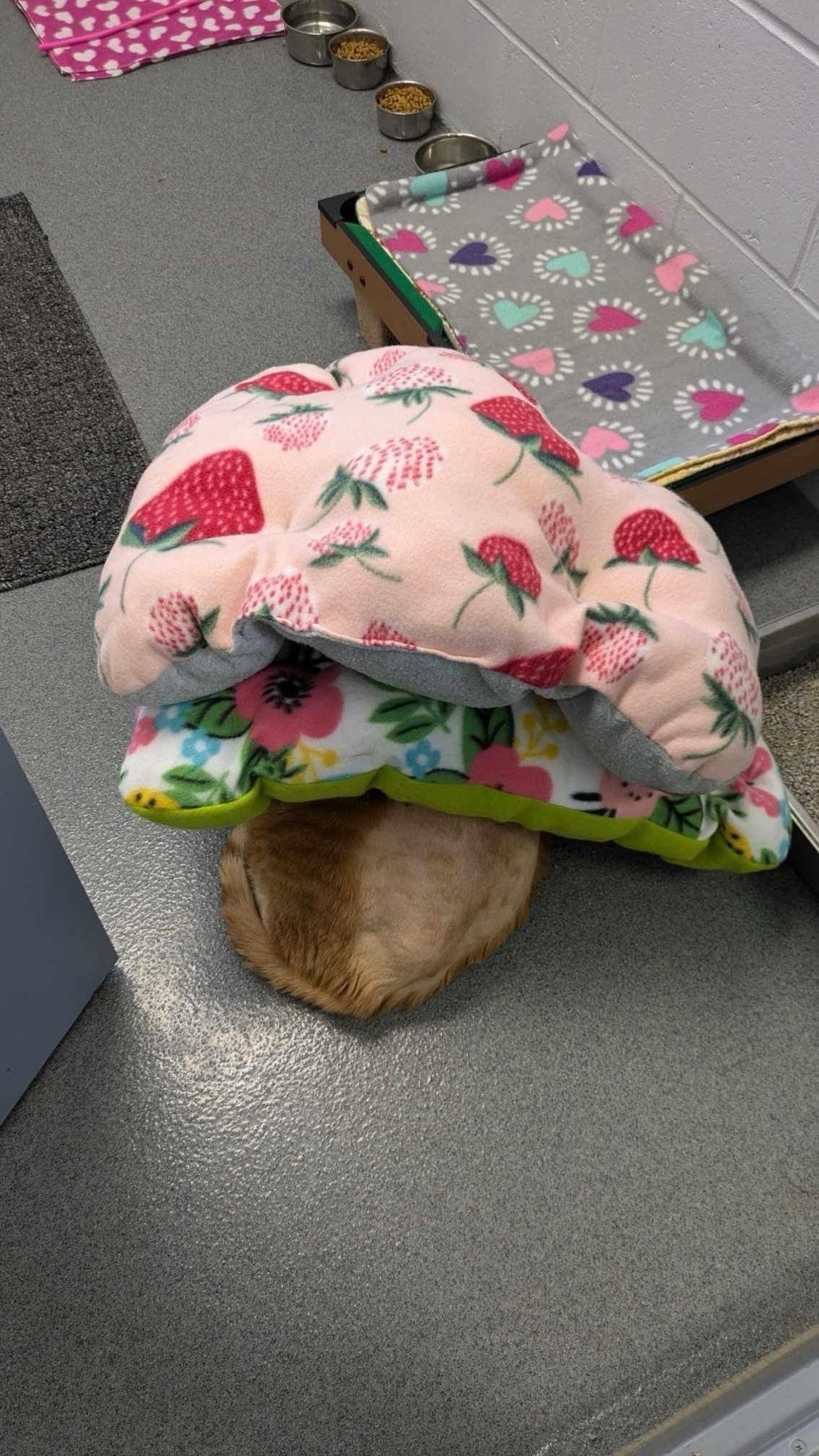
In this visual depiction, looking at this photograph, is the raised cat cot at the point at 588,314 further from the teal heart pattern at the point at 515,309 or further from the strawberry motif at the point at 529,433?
the strawberry motif at the point at 529,433

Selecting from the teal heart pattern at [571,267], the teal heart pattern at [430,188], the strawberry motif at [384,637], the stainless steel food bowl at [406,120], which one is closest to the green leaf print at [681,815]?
the strawberry motif at [384,637]

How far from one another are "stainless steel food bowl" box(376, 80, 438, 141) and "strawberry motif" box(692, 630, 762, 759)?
167 centimetres

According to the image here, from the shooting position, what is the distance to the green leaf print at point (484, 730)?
1.00 metres

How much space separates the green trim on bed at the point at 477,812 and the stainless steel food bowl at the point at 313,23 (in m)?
1.97

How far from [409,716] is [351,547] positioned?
184 mm

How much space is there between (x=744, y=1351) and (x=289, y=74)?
8.16ft

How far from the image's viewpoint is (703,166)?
153 centimetres

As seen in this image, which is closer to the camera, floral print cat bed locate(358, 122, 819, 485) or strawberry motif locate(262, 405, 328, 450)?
strawberry motif locate(262, 405, 328, 450)

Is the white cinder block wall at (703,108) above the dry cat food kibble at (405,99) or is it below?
above

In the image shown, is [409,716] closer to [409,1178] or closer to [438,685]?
[438,685]

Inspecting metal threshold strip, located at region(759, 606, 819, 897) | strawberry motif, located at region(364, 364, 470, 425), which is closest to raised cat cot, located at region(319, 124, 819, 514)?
metal threshold strip, located at region(759, 606, 819, 897)

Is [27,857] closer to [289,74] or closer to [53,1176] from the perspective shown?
[53,1176]

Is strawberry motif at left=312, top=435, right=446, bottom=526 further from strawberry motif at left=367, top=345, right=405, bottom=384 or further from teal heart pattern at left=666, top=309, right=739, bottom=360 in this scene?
teal heart pattern at left=666, top=309, right=739, bottom=360

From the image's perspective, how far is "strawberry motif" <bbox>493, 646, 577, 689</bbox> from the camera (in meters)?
0.87
